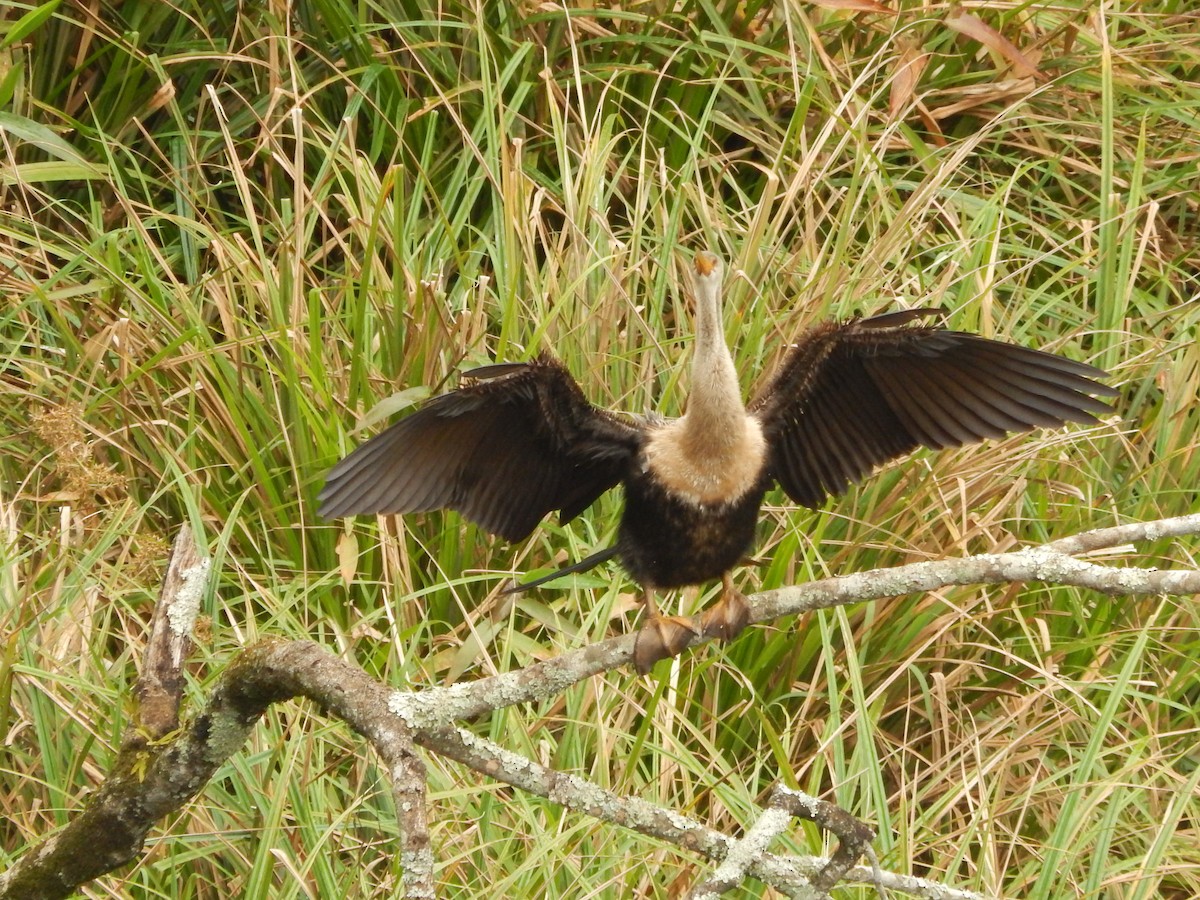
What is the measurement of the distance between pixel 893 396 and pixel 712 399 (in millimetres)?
394

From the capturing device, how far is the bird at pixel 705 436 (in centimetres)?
249

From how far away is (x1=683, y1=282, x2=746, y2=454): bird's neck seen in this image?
2514 mm

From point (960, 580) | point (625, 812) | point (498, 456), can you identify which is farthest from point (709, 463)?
point (625, 812)

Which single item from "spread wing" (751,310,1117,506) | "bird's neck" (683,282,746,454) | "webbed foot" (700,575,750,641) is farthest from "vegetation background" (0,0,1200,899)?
"bird's neck" (683,282,746,454)

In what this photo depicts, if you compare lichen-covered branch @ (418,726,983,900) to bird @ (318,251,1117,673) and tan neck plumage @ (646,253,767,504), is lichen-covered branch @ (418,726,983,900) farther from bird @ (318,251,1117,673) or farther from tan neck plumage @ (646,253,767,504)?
tan neck plumage @ (646,253,767,504)

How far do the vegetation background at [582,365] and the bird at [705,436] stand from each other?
26 cm

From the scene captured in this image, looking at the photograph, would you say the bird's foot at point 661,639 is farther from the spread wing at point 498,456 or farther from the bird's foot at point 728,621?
the spread wing at point 498,456

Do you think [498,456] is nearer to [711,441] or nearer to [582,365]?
[711,441]

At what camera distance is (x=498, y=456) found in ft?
8.64

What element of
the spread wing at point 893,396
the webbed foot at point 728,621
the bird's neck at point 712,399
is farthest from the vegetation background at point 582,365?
the bird's neck at point 712,399

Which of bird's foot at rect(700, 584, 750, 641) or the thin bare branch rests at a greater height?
the thin bare branch

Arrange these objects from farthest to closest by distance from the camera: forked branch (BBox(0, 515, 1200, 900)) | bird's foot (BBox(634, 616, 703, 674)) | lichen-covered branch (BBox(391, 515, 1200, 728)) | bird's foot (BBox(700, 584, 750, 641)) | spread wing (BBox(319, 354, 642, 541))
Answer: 1. bird's foot (BBox(700, 584, 750, 641))
2. spread wing (BBox(319, 354, 642, 541))
3. bird's foot (BBox(634, 616, 703, 674))
4. lichen-covered branch (BBox(391, 515, 1200, 728))
5. forked branch (BBox(0, 515, 1200, 900))

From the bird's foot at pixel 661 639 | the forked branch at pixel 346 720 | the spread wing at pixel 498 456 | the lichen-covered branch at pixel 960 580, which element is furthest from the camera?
the spread wing at pixel 498 456

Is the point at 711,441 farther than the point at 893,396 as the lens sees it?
No
